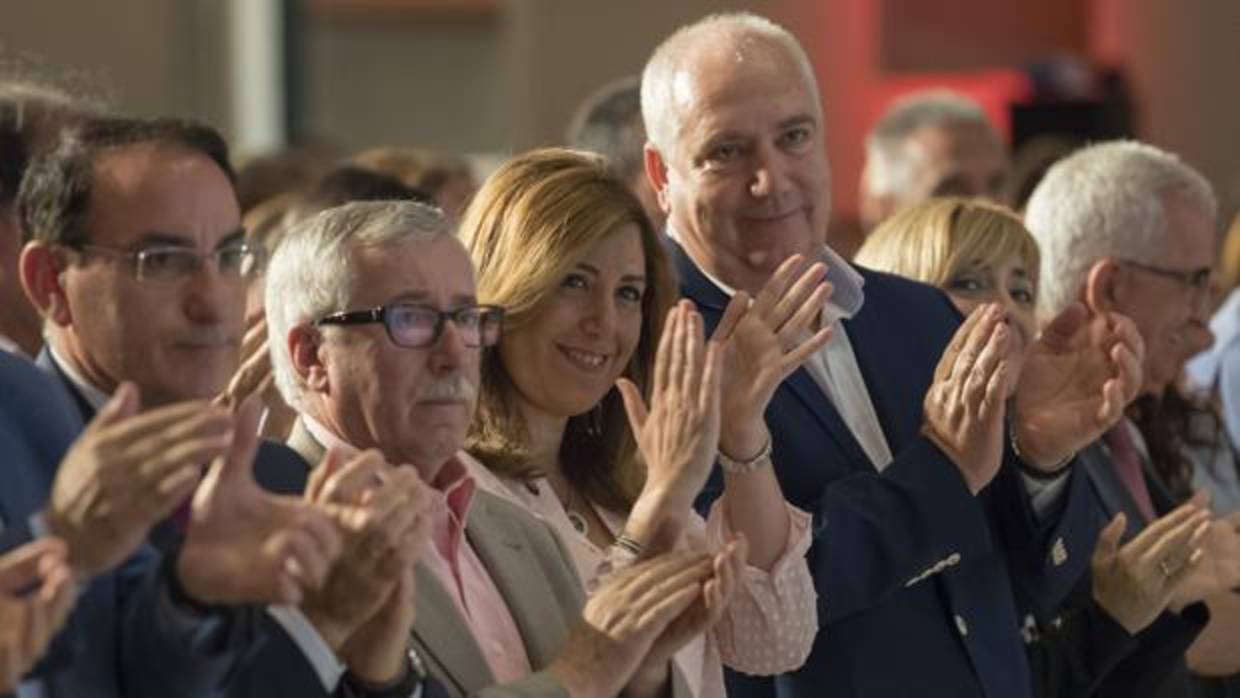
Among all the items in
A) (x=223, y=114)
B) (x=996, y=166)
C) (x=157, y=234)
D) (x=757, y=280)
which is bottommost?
(x=223, y=114)

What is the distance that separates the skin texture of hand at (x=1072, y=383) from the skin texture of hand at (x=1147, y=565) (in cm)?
31

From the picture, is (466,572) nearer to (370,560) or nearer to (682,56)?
(370,560)

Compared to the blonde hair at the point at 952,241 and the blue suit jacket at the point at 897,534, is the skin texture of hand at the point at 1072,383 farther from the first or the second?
the blonde hair at the point at 952,241

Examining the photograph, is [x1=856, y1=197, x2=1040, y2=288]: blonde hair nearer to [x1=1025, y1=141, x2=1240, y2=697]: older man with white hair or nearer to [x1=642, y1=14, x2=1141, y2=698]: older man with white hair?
[x1=1025, y1=141, x2=1240, y2=697]: older man with white hair

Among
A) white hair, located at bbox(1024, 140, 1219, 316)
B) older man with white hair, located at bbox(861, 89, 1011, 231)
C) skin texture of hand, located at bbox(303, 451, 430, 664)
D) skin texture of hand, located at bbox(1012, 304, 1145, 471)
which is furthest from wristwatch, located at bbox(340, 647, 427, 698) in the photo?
older man with white hair, located at bbox(861, 89, 1011, 231)

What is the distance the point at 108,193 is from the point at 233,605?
60 cm

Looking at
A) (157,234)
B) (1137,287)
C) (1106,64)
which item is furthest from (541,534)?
(1106,64)

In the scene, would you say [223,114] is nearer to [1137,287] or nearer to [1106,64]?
[1106,64]

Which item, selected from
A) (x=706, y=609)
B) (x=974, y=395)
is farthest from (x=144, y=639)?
Answer: (x=974, y=395)

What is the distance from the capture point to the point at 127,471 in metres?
2.68

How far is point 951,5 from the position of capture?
10.5 meters

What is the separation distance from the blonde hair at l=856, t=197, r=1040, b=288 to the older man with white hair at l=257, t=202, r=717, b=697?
4.41 ft

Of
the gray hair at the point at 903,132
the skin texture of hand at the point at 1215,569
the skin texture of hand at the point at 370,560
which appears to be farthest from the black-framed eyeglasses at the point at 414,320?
the gray hair at the point at 903,132

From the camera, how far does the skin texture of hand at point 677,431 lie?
3.48 meters
